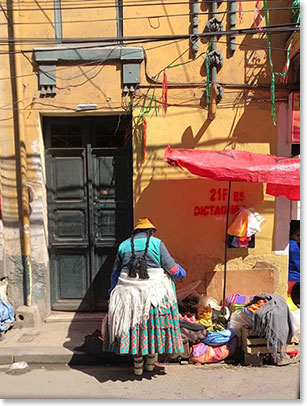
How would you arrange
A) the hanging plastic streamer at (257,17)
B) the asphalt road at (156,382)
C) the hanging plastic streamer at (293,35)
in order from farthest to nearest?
the hanging plastic streamer at (257,17) < the hanging plastic streamer at (293,35) < the asphalt road at (156,382)

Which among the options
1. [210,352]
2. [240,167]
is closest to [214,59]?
[240,167]

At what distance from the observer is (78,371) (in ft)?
15.4

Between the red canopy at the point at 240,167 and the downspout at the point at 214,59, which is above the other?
the downspout at the point at 214,59

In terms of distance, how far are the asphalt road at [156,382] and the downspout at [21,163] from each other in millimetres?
1452

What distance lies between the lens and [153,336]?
14.0 ft

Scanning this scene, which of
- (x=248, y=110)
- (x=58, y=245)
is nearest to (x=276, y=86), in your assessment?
(x=248, y=110)

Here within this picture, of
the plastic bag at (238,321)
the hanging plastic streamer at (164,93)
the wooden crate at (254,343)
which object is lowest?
the wooden crate at (254,343)

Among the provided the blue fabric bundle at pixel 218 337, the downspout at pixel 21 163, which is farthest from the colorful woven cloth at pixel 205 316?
the downspout at pixel 21 163

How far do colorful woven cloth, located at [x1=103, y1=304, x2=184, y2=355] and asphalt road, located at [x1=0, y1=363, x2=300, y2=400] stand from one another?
374mm

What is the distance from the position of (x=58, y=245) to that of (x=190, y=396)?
3.04 m

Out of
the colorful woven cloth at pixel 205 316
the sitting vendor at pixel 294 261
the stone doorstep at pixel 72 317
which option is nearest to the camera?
the colorful woven cloth at pixel 205 316

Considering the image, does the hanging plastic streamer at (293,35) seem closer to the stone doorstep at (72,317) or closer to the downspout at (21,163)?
the downspout at (21,163)

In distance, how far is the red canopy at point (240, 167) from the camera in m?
4.66

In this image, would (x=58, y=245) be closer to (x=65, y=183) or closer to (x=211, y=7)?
(x=65, y=183)
